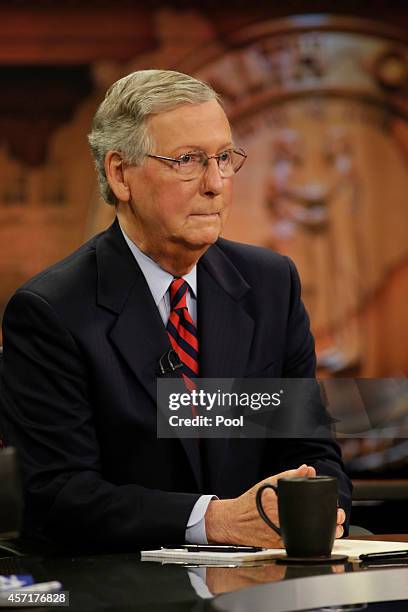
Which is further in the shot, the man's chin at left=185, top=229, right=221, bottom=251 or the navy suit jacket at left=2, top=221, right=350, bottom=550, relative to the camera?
the man's chin at left=185, top=229, right=221, bottom=251

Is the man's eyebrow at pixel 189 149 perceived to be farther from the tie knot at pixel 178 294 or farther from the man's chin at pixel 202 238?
the tie knot at pixel 178 294

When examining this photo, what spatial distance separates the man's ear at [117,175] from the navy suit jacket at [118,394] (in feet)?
0.29

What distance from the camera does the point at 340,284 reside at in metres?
4.27

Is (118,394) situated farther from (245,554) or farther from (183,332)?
(245,554)

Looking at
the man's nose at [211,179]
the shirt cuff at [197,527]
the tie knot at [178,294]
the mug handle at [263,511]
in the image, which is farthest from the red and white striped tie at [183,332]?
the mug handle at [263,511]

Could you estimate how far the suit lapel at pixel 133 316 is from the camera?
6.86 ft

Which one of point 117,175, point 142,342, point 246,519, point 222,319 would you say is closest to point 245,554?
point 246,519

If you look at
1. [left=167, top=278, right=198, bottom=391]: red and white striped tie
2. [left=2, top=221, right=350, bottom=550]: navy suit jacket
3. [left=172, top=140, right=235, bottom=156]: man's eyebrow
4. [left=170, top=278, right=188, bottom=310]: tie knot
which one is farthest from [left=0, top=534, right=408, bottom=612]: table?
[left=172, top=140, right=235, bottom=156]: man's eyebrow

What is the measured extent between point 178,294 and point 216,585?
3.06 ft

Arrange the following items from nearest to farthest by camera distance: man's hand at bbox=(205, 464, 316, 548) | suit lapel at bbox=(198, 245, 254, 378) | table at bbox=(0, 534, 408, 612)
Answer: table at bbox=(0, 534, 408, 612), man's hand at bbox=(205, 464, 316, 548), suit lapel at bbox=(198, 245, 254, 378)

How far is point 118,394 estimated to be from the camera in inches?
81.1

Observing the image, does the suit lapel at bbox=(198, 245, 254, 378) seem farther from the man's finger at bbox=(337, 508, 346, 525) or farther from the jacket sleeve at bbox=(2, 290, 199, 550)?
the man's finger at bbox=(337, 508, 346, 525)

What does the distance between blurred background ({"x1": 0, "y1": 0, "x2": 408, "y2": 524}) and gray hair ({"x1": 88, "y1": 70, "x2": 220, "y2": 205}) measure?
1992 millimetres

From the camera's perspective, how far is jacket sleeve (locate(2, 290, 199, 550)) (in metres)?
1.87
